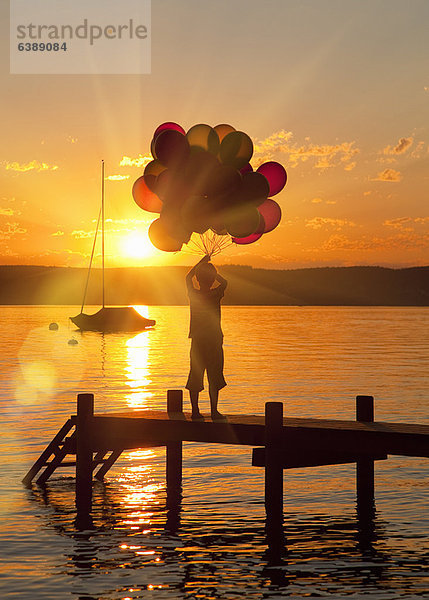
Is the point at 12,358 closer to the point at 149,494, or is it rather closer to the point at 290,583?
the point at 149,494

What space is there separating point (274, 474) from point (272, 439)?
0.69 metres

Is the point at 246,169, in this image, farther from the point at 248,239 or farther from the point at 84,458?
the point at 84,458

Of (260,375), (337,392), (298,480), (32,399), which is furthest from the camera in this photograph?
(260,375)

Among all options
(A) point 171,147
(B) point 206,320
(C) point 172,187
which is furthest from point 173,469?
(A) point 171,147

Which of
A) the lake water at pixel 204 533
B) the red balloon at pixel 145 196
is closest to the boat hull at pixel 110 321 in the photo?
the lake water at pixel 204 533

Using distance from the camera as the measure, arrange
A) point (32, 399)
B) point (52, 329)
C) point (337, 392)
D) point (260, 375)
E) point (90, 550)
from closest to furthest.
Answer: point (90, 550)
point (32, 399)
point (337, 392)
point (260, 375)
point (52, 329)

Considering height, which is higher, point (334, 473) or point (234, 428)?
point (234, 428)

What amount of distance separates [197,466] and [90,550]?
8.27 m

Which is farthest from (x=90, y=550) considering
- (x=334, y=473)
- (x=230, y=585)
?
(x=334, y=473)

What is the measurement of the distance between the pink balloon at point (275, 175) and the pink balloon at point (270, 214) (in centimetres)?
36

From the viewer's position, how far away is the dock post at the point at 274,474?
49.2ft

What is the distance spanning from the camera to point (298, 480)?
68.8ft

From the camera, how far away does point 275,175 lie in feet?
55.0

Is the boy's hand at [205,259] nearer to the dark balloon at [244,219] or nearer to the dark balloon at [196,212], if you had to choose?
the dark balloon at [196,212]
